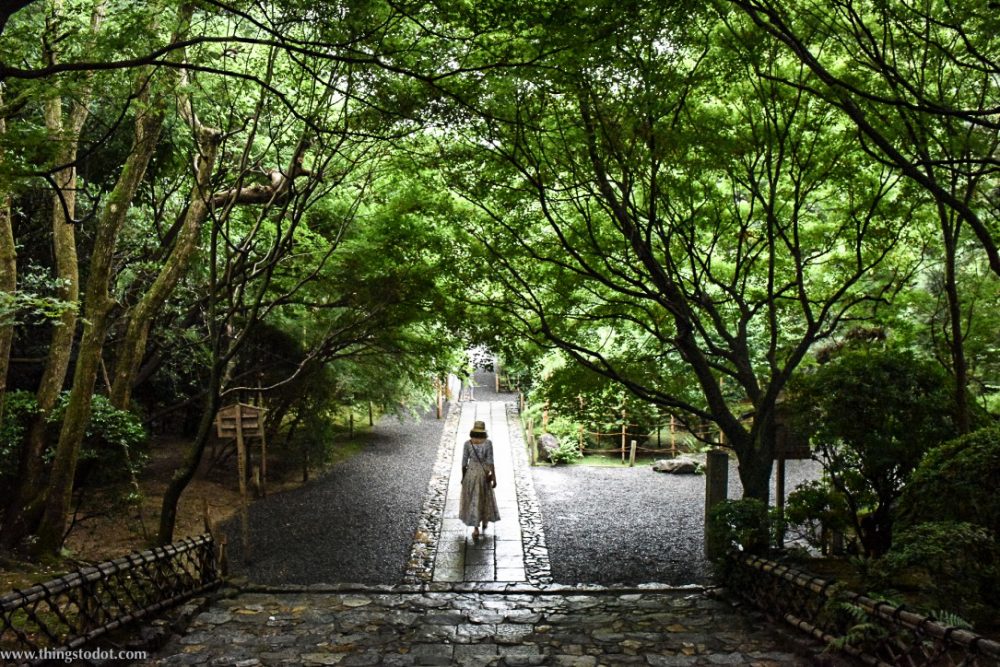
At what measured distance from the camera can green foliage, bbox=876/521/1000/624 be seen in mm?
4648

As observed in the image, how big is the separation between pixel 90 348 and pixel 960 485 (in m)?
9.13

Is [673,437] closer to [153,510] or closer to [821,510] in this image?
[821,510]

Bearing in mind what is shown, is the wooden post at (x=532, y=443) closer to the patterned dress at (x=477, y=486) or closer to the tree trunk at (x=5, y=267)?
the patterned dress at (x=477, y=486)

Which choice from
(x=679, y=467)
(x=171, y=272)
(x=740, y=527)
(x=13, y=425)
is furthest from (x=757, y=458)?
(x=13, y=425)

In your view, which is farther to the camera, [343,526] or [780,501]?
[343,526]

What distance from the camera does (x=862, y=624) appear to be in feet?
16.1

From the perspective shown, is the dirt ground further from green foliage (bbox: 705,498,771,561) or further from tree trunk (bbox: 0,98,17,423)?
green foliage (bbox: 705,498,771,561)

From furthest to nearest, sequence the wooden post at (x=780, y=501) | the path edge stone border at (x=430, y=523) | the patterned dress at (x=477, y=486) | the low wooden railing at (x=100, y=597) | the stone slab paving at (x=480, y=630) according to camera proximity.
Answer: the patterned dress at (x=477, y=486)
the path edge stone border at (x=430, y=523)
the wooden post at (x=780, y=501)
the stone slab paving at (x=480, y=630)
the low wooden railing at (x=100, y=597)

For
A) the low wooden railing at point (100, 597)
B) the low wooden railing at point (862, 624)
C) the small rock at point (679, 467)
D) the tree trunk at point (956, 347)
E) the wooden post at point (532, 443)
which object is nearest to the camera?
the low wooden railing at point (862, 624)

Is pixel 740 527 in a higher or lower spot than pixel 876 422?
lower

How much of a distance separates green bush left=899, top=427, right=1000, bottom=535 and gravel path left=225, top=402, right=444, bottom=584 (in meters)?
6.15

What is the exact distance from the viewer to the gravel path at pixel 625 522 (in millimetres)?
9703

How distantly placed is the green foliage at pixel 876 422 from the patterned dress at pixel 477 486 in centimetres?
448

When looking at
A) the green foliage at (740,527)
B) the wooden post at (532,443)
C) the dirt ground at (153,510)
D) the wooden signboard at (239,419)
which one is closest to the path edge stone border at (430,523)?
the wooden post at (532,443)
